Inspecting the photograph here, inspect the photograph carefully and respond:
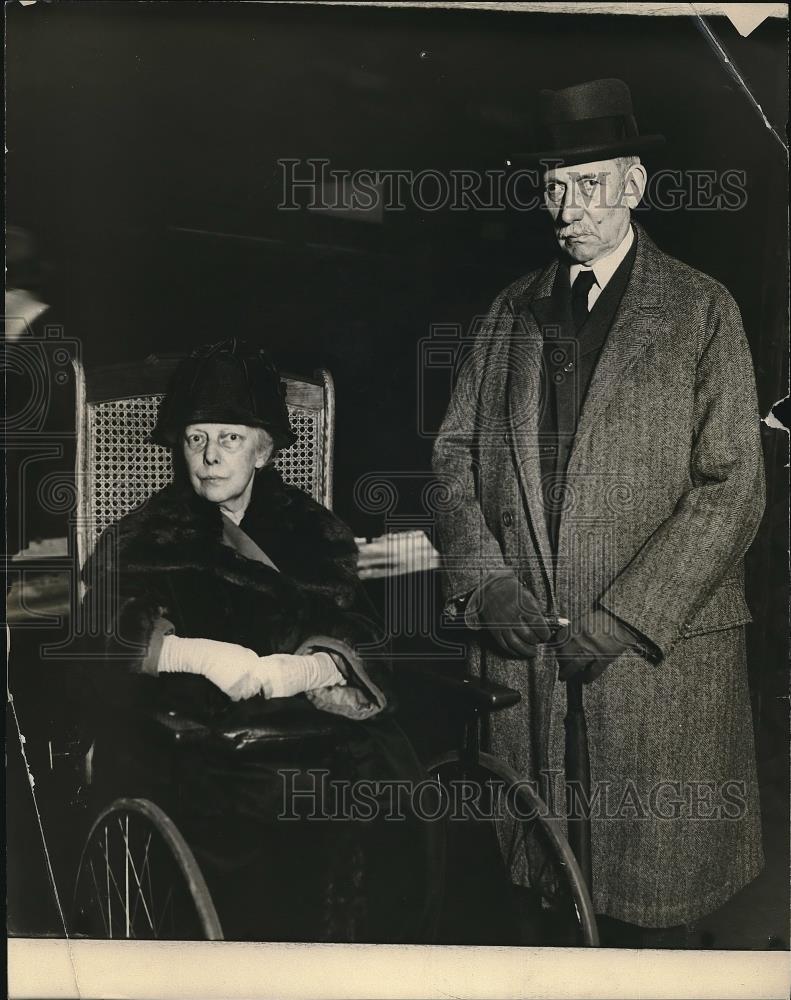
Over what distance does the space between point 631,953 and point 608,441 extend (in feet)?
4.59

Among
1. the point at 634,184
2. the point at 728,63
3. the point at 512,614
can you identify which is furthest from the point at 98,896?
the point at 728,63

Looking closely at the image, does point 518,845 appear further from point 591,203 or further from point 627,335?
point 591,203

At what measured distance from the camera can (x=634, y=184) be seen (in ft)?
9.21

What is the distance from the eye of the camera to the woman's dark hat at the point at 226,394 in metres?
2.81

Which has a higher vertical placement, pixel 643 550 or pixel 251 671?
pixel 643 550

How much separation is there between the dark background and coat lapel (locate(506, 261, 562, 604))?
81 millimetres

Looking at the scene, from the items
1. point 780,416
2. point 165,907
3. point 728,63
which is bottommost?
point 165,907

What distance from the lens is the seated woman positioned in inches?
110

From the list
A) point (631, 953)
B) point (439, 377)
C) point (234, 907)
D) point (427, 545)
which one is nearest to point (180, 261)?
point (439, 377)

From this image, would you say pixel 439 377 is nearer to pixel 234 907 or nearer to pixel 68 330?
pixel 68 330

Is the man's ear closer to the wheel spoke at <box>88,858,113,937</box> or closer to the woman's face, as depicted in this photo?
the woman's face

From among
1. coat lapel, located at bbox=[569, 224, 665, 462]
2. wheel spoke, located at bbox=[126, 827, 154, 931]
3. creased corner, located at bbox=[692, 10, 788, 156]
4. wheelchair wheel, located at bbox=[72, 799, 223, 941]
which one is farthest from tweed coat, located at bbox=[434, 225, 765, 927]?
wheel spoke, located at bbox=[126, 827, 154, 931]

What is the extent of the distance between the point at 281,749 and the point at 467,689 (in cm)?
53

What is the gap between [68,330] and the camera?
286 cm
